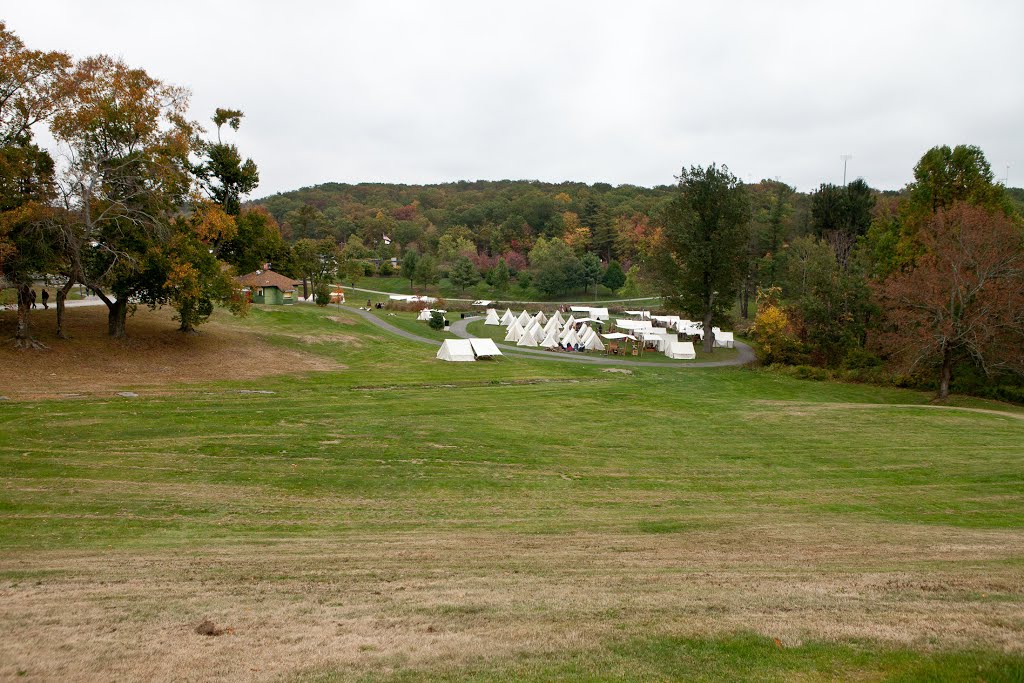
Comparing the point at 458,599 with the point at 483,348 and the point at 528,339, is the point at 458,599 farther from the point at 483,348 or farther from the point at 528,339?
the point at 528,339

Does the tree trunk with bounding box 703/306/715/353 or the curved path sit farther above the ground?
the tree trunk with bounding box 703/306/715/353

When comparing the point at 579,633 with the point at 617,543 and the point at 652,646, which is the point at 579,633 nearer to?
the point at 652,646

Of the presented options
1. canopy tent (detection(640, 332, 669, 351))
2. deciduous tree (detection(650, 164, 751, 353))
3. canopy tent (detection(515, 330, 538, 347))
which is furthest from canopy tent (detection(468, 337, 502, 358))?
deciduous tree (detection(650, 164, 751, 353))

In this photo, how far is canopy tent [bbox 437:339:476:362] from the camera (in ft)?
129

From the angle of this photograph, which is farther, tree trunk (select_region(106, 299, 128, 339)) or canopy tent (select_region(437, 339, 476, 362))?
canopy tent (select_region(437, 339, 476, 362))

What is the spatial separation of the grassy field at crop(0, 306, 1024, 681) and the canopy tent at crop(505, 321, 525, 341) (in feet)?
87.5

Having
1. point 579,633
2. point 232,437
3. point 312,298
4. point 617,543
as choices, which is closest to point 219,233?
point 232,437

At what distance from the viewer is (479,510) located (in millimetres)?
13141

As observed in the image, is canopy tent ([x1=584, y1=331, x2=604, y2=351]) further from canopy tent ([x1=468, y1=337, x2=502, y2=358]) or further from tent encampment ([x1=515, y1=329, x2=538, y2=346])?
canopy tent ([x1=468, y1=337, x2=502, y2=358])

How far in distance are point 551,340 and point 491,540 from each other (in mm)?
39523

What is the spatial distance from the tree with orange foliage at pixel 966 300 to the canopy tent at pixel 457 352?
22.6m

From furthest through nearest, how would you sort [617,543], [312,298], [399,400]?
[312,298] < [399,400] < [617,543]

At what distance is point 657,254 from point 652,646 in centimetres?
4659

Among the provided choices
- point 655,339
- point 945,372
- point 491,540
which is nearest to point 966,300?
point 945,372
